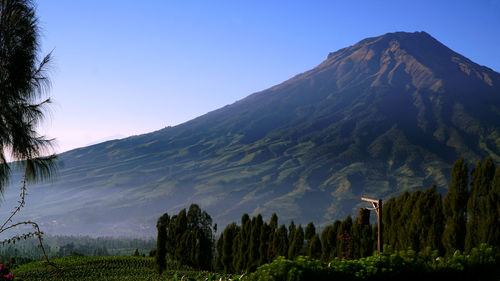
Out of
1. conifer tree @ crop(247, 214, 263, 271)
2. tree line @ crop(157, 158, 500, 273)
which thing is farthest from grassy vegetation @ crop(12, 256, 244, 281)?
conifer tree @ crop(247, 214, 263, 271)

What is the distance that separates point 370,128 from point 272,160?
4169 cm

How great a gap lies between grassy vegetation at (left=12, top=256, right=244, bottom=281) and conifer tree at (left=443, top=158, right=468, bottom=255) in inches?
520

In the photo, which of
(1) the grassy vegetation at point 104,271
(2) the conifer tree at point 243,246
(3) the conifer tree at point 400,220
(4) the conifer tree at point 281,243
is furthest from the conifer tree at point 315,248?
(1) the grassy vegetation at point 104,271

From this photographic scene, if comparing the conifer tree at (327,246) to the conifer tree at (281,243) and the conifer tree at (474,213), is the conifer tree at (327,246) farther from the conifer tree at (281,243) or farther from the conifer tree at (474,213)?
the conifer tree at (474,213)

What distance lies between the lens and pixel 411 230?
26.7m

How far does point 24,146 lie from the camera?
9.46 m

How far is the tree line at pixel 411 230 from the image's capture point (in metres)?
23.7

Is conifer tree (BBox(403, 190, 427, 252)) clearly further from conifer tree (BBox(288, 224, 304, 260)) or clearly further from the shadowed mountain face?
the shadowed mountain face

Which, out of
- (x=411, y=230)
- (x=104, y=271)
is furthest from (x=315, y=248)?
(x=104, y=271)

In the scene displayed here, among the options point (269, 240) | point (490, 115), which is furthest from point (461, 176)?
point (490, 115)

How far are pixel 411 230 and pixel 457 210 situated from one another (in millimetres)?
2814

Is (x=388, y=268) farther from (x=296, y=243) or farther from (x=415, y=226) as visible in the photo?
(x=296, y=243)

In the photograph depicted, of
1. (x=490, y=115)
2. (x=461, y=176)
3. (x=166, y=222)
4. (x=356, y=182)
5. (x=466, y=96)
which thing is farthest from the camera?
(x=466, y=96)

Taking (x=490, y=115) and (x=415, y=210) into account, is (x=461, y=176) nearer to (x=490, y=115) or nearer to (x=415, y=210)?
(x=415, y=210)
